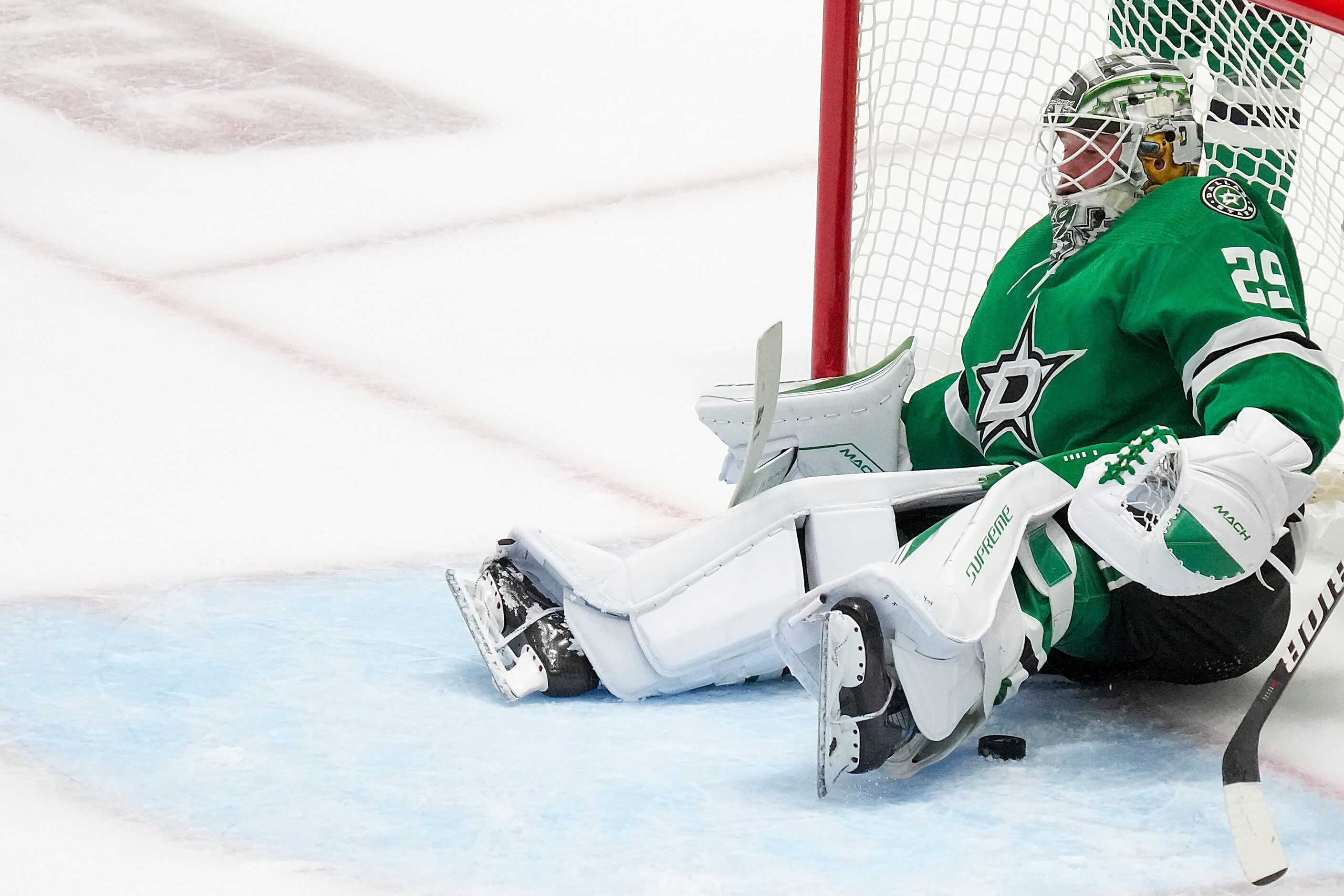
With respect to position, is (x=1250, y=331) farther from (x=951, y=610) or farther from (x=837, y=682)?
(x=837, y=682)

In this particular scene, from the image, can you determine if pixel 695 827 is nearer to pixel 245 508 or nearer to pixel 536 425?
pixel 245 508

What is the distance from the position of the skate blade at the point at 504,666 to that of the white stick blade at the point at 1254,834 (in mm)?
Answer: 786

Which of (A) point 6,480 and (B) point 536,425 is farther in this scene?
(B) point 536,425

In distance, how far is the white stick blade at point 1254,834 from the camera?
186cm

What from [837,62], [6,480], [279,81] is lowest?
[6,480]

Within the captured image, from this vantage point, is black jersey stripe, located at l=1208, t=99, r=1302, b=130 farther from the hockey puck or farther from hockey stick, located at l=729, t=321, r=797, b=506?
the hockey puck

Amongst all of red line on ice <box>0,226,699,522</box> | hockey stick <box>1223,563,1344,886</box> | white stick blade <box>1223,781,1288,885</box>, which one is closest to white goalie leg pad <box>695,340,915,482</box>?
red line on ice <box>0,226,699,522</box>

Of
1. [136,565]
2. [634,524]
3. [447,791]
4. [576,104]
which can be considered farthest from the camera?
[576,104]

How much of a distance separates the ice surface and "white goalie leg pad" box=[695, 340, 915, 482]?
0.32 m

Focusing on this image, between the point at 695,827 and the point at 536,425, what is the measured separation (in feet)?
4.97

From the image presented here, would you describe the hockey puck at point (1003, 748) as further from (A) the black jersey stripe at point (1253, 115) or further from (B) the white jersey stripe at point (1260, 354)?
(A) the black jersey stripe at point (1253, 115)

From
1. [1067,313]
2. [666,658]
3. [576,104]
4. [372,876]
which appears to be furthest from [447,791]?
[576,104]

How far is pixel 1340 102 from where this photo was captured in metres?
3.08

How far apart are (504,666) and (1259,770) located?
858mm
